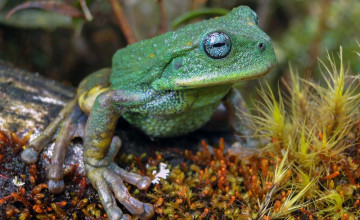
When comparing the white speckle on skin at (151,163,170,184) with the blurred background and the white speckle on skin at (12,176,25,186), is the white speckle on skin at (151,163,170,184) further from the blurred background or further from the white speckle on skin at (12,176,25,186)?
the blurred background

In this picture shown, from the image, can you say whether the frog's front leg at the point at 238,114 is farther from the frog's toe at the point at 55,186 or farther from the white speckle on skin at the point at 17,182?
the white speckle on skin at the point at 17,182

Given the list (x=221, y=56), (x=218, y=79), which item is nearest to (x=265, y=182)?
(x=218, y=79)

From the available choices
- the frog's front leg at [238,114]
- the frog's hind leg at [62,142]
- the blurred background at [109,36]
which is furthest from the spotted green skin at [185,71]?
the blurred background at [109,36]

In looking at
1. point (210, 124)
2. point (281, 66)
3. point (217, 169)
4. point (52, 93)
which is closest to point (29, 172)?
point (52, 93)

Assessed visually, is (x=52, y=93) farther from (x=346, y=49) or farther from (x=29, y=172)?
(x=346, y=49)

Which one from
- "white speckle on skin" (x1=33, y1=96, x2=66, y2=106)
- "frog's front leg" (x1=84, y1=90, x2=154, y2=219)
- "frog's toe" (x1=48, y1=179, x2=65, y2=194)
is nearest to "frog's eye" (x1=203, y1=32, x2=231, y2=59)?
"frog's front leg" (x1=84, y1=90, x2=154, y2=219)

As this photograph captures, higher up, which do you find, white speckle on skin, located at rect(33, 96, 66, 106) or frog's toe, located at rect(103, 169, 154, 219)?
white speckle on skin, located at rect(33, 96, 66, 106)

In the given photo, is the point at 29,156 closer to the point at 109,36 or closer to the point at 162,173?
the point at 162,173

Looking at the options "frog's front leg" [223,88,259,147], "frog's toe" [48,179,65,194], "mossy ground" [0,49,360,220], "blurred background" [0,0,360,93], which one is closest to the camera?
"mossy ground" [0,49,360,220]
